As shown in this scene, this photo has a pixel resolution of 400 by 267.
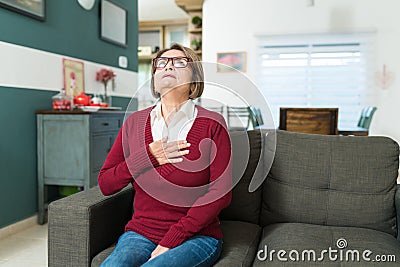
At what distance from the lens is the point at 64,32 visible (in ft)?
11.4

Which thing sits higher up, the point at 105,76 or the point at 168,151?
the point at 105,76

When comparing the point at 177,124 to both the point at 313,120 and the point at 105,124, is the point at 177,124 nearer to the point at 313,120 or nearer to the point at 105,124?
the point at 105,124

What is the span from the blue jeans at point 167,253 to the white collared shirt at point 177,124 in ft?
1.15

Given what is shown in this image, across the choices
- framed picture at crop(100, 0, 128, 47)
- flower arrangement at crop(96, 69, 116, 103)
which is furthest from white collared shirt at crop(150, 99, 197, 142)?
framed picture at crop(100, 0, 128, 47)

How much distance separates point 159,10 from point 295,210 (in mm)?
6540

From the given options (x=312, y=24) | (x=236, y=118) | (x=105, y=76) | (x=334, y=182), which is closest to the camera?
(x=334, y=182)

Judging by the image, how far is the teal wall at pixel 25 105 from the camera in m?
2.86

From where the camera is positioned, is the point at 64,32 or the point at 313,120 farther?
the point at 313,120

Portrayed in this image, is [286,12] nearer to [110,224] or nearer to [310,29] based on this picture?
[310,29]

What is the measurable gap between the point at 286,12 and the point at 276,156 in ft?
15.6

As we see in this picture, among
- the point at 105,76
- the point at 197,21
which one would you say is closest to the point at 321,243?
the point at 105,76

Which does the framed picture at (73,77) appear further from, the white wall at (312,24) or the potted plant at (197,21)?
the potted plant at (197,21)

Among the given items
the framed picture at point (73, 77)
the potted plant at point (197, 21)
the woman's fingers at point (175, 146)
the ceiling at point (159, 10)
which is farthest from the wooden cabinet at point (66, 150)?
the ceiling at point (159, 10)

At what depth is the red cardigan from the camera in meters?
1.40
